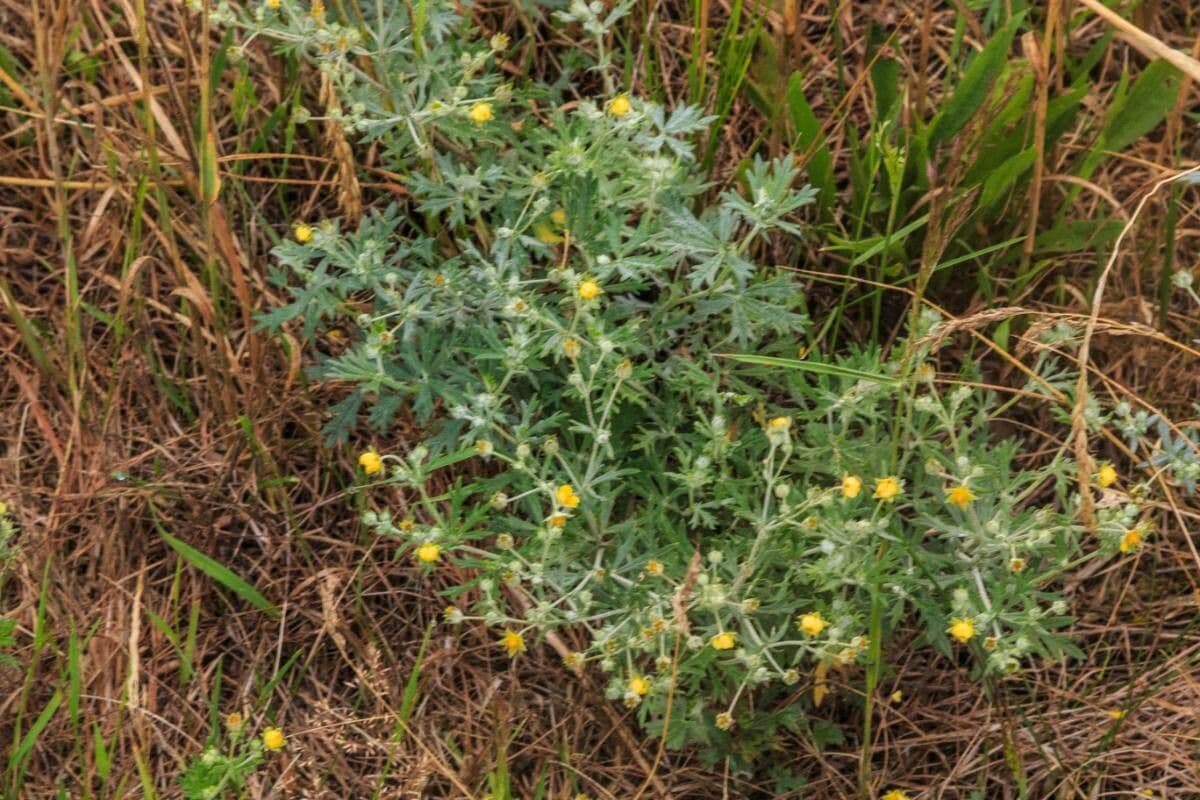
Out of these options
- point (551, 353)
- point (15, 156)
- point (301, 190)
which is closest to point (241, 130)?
point (301, 190)

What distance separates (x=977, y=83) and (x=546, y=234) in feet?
2.75

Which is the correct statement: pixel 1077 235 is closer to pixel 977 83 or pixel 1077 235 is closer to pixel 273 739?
pixel 977 83

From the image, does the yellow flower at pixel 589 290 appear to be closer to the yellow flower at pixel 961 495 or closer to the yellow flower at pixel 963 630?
the yellow flower at pixel 961 495

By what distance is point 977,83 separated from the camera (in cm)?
248

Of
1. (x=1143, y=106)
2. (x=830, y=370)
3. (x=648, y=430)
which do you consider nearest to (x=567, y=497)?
(x=648, y=430)

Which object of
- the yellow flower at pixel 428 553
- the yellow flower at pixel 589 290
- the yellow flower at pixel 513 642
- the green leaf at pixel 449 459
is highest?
the yellow flower at pixel 589 290

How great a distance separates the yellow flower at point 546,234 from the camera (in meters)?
2.41

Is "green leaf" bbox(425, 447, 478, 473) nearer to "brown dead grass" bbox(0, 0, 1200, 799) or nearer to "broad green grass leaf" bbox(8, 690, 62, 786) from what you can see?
"brown dead grass" bbox(0, 0, 1200, 799)

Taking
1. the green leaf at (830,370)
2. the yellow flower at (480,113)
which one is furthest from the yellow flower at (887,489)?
the yellow flower at (480,113)

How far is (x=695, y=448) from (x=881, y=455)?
30 cm

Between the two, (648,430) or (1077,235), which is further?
(1077,235)

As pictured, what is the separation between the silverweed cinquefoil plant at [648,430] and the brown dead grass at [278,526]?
0.54 ft

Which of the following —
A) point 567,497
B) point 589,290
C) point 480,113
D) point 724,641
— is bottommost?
point 724,641

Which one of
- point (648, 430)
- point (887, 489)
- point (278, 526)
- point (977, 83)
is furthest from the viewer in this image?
point (278, 526)
